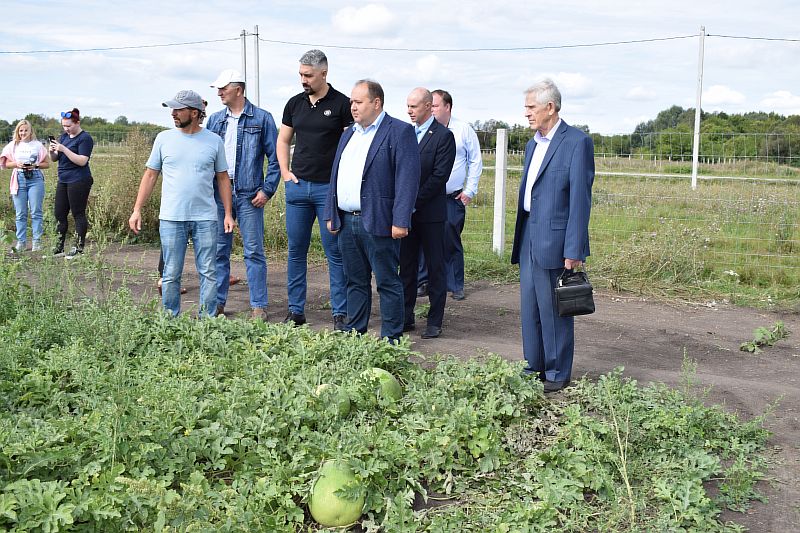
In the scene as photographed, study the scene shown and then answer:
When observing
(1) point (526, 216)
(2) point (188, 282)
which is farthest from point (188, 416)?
(2) point (188, 282)

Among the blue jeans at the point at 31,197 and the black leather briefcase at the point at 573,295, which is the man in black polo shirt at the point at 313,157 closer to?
the black leather briefcase at the point at 573,295

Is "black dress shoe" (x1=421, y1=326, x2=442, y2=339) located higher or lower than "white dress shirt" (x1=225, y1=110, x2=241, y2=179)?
lower

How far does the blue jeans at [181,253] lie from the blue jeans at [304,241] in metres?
0.78

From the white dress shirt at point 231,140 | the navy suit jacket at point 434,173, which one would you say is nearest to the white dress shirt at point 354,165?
the navy suit jacket at point 434,173

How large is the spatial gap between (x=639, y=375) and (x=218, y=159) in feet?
12.8

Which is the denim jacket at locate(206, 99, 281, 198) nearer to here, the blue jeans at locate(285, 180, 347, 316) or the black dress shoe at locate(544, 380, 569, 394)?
the blue jeans at locate(285, 180, 347, 316)

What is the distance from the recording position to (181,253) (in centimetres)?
705

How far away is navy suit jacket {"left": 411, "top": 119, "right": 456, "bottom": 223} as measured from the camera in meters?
7.40

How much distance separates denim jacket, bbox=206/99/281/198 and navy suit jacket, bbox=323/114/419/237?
159 centimetres

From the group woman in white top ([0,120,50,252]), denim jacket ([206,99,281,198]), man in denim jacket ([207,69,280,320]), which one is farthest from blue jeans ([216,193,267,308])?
woman in white top ([0,120,50,252])

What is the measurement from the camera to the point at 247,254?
25.9ft

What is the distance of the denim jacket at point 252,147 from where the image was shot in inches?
307

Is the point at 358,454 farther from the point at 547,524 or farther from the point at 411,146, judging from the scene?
the point at 411,146

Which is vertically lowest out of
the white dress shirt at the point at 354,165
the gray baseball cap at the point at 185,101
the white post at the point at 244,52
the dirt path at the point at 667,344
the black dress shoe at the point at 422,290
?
the dirt path at the point at 667,344
